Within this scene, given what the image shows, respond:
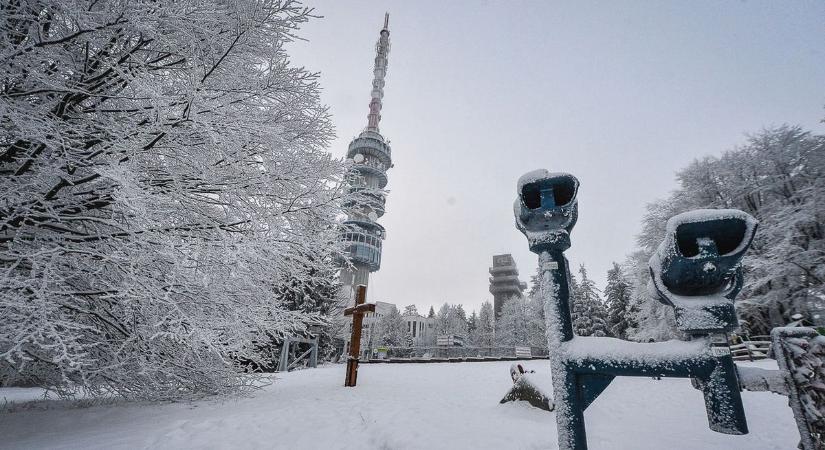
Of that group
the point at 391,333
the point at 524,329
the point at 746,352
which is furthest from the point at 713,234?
the point at 391,333

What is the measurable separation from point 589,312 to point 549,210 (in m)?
35.5

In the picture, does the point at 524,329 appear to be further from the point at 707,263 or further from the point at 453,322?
the point at 707,263

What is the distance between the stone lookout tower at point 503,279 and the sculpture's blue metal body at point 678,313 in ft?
309

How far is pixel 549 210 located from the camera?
1.43 m

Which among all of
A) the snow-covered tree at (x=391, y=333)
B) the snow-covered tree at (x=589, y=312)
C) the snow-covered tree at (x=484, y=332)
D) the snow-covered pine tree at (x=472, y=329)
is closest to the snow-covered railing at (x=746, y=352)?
the snow-covered tree at (x=589, y=312)

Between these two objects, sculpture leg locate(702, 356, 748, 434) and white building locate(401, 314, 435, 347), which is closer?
sculpture leg locate(702, 356, 748, 434)

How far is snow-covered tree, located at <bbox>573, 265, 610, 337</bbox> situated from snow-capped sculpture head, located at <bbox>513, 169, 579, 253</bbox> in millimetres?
32328

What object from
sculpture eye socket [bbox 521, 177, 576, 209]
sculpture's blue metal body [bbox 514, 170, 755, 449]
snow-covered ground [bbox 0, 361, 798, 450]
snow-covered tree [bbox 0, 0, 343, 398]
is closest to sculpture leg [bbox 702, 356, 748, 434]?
sculpture's blue metal body [bbox 514, 170, 755, 449]

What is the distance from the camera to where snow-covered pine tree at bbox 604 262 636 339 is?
3036 cm

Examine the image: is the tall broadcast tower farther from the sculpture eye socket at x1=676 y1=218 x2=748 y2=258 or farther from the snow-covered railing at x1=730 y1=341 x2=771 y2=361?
the sculpture eye socket at x1=676 y1=218 x2=748 y2=258

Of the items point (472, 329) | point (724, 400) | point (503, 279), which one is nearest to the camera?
point (724, 400)

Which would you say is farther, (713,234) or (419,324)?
(419,324)

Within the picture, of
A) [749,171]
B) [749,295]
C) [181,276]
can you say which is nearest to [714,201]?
[749,171]

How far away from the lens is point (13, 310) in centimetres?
308
